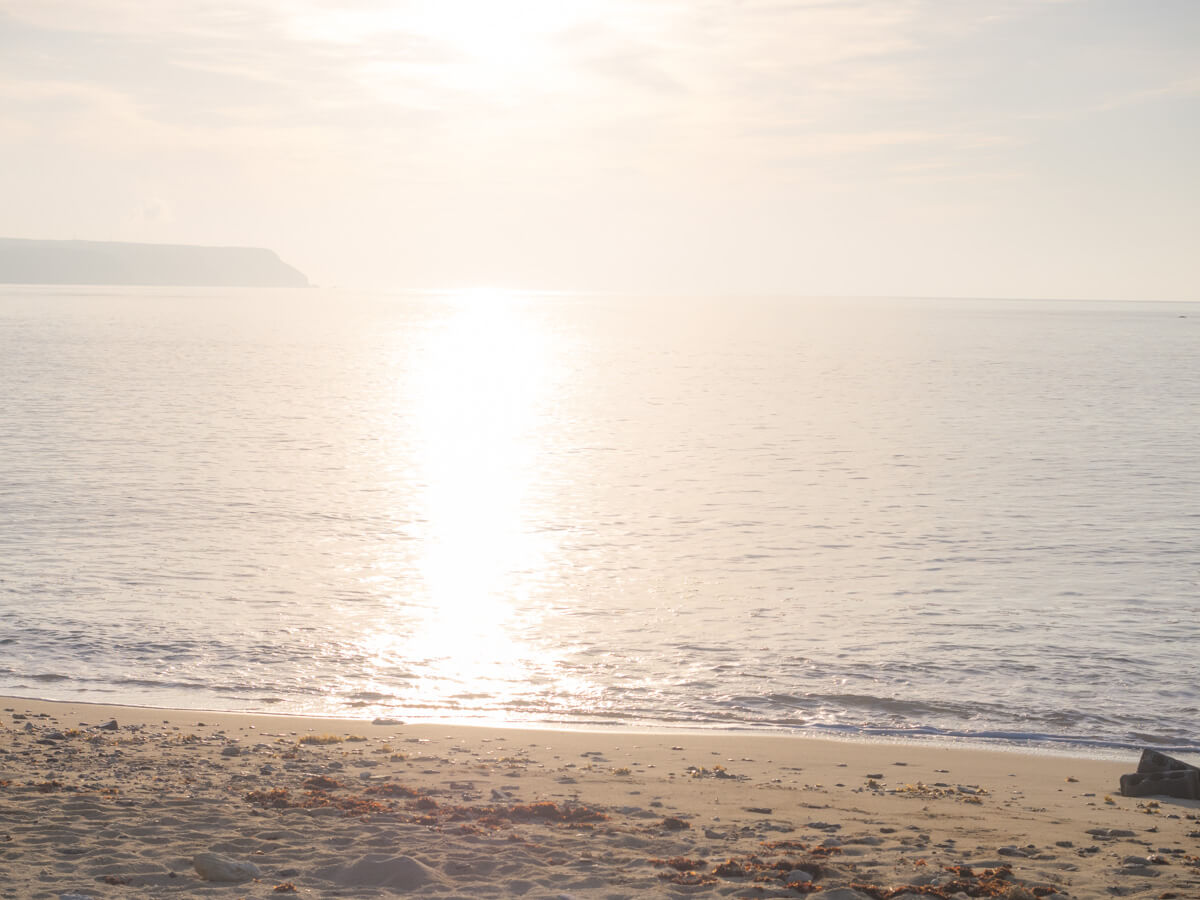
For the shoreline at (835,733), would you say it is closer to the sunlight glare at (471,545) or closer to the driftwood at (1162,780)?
the sunlight glare at (471,545)

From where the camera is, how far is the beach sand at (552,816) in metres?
7.78

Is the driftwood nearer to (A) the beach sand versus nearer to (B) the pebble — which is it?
(A) the beach sand

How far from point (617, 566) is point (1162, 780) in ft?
40.8

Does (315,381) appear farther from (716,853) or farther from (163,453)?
(716,853)

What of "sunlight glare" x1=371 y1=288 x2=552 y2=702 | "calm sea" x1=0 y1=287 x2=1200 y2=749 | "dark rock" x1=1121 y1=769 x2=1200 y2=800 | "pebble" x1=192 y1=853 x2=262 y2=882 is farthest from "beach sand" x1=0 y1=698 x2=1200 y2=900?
"sunlight glare" x1=371 y1=288 x2=552 y2=702

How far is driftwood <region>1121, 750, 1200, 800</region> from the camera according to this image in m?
10.3

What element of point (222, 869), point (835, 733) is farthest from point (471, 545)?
point (222, 869)

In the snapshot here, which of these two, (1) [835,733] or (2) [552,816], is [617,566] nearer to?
(1) [835,733]

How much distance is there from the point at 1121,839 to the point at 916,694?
5.28 meters

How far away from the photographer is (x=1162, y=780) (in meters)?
10.3

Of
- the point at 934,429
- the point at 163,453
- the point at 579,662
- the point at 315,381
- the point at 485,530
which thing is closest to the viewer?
the point at 579,662

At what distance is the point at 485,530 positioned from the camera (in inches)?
1007

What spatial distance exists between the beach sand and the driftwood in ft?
0.59

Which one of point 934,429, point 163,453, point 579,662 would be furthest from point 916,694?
point 934,429
